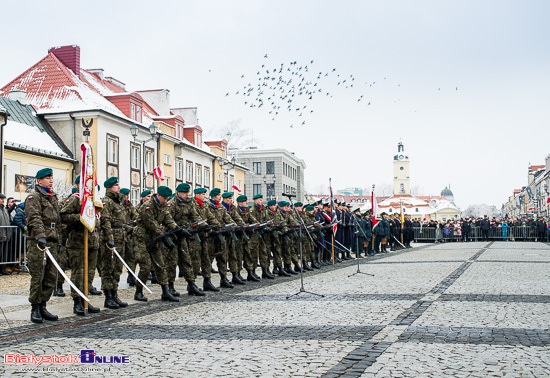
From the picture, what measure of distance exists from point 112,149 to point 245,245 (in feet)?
76.6

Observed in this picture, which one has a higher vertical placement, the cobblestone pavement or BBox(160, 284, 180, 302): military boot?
BBox(160, 284, 180, 302): military boot

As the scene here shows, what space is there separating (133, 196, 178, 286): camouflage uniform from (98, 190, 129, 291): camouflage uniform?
1.13 feet

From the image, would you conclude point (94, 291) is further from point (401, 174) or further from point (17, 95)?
point (401, 174)

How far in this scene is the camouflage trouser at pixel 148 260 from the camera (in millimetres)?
10477

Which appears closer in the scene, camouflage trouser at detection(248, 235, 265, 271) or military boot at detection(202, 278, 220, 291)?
military boot at detection(202, 278, 220, 291)

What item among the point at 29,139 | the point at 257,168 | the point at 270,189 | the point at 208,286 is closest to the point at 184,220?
the point at 208,286

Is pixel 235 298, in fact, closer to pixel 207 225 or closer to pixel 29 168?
pixel 207 225

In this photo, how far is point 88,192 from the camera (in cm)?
909

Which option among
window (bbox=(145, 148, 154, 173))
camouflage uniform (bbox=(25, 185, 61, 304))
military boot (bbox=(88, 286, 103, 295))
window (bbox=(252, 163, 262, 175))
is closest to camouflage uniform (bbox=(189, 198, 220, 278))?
military boot (bbox=(88, 286, 103, 295))

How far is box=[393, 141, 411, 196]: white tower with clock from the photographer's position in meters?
157

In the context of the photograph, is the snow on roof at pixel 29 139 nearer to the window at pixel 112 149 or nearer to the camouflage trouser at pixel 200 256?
the window at pixel 112 149

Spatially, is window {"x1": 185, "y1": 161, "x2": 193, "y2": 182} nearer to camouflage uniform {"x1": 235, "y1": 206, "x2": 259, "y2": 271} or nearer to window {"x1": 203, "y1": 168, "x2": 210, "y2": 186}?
window {"x1": 203, "y1": 168, "x2": 210, "y2": 186}

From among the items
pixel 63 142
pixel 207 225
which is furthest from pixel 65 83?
pixel 207 225

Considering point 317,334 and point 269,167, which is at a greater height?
point 269,167
